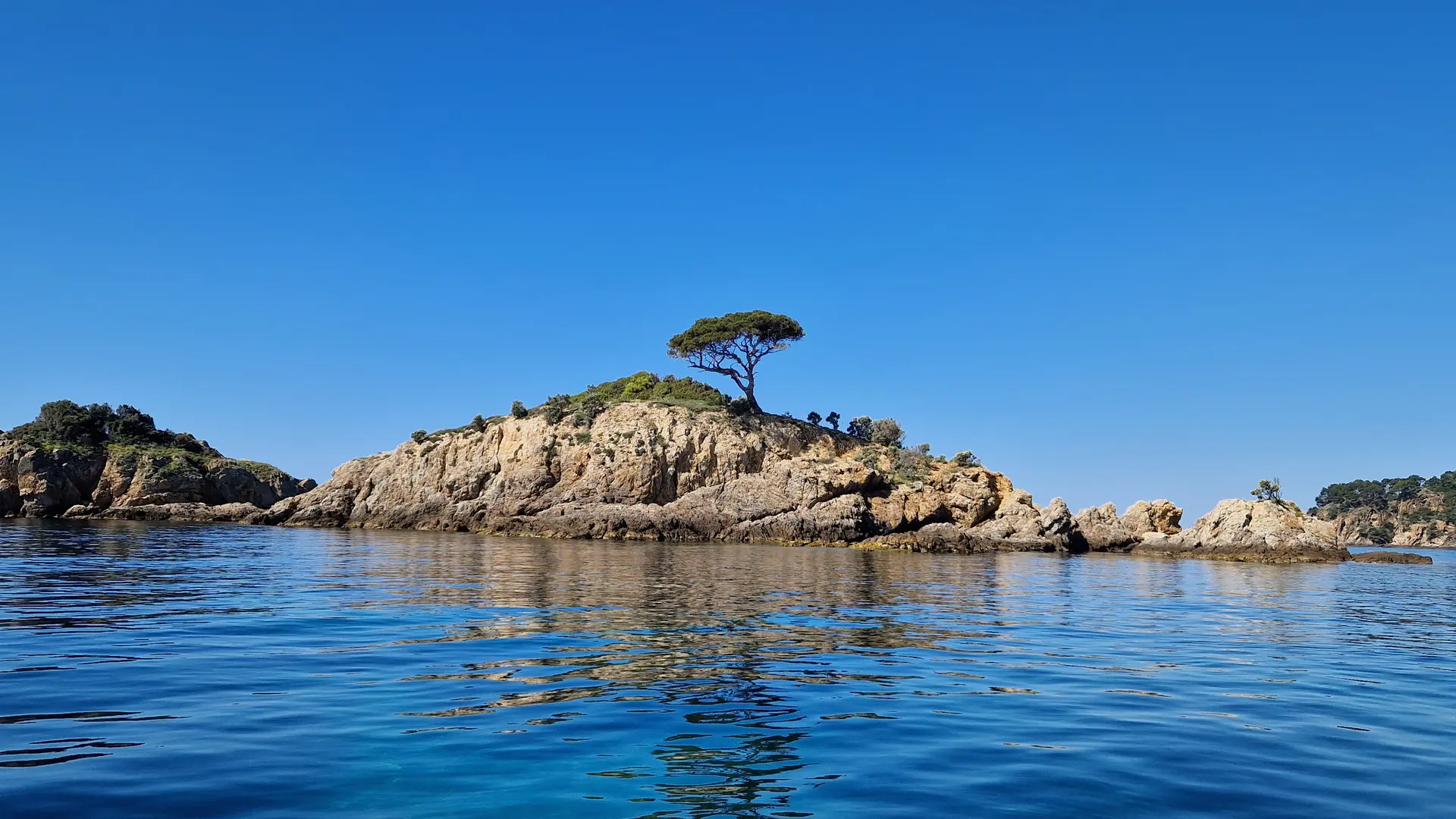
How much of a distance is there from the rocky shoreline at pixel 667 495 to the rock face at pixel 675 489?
0.51ft

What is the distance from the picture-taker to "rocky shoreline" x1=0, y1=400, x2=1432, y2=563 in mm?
67000

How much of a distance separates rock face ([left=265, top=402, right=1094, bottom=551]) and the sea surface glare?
44.0m

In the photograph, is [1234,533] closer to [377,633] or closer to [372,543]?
[372,543]

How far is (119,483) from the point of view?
8088 cm

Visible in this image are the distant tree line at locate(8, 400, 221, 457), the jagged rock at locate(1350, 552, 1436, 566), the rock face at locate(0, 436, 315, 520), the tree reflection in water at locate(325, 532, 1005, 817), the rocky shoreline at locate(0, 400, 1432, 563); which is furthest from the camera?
the distant tree line at locate(8, 400, 221, 457)

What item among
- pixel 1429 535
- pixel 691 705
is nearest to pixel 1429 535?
pixel 1429 535

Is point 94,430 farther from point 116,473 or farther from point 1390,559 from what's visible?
point 1390,559

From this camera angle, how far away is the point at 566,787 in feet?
22.3

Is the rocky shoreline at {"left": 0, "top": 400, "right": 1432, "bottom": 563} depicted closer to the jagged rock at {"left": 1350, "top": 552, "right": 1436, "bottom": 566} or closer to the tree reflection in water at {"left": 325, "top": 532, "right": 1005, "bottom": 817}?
the jagged rock at {"left": 1350, "top": 552, "right": 1436, "bottom": 566}

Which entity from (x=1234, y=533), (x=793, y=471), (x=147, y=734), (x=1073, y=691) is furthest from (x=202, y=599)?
(x=1234, y=533)

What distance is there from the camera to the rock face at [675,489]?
222ft

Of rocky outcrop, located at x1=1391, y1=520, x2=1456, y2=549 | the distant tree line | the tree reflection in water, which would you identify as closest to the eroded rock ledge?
the distant tree line

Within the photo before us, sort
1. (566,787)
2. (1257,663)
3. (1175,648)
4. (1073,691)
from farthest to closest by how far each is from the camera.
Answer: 1. (1175,648)
2. (1257,663)
3. (1073,691)
4. (566,787)

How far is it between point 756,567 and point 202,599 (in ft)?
69.4
